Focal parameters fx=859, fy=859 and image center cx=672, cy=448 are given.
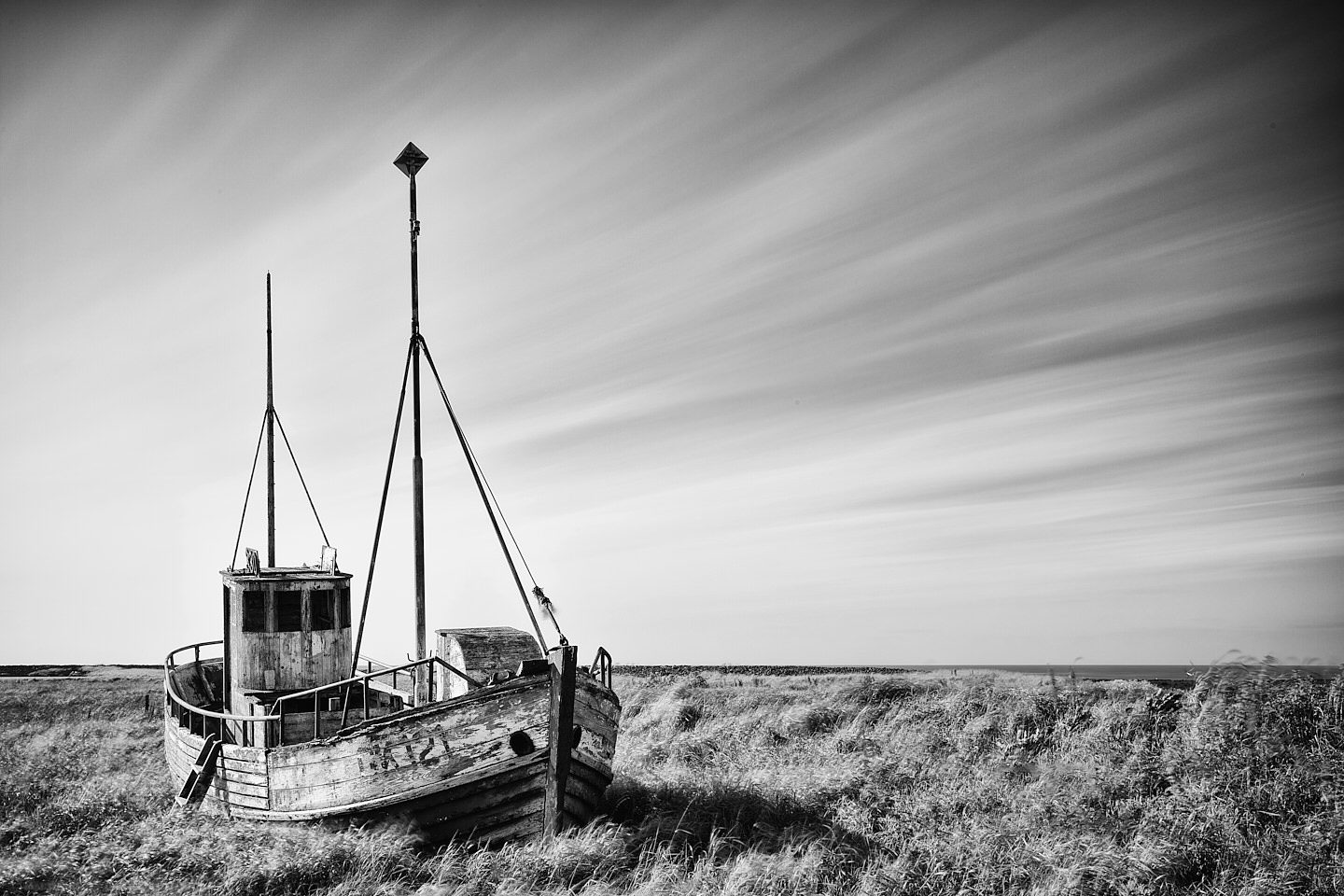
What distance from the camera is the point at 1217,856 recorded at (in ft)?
33.2

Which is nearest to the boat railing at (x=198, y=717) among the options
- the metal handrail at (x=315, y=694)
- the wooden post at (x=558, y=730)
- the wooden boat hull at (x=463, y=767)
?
the metal handrail at (x=315, y=694)

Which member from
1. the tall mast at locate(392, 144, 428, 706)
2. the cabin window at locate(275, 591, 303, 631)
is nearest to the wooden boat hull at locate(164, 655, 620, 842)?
the tall mast at locate(392, 144, 428, 706)

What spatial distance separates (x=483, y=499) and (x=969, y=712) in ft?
39.7

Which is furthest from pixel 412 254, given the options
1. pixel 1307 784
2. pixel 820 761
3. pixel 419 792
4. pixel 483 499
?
pixel 1307 784

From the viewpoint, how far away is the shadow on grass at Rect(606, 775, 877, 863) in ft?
35.2

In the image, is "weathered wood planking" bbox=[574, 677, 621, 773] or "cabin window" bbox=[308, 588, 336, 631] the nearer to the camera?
"weathered wood planking" bbox=[574, 677, 621, 773]

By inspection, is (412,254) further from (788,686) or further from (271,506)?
(788,686)

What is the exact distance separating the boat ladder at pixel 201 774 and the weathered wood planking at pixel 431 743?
3257 millimetres

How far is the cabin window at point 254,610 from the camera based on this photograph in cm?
1523

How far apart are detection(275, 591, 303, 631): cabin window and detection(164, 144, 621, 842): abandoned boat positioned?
2cm

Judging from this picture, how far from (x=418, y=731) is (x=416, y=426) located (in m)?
5.73

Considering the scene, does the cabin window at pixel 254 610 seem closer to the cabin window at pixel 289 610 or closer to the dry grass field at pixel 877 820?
the cabin window at pixel 289 610

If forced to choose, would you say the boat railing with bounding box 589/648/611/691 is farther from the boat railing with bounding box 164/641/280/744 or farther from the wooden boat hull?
the boat railing with bounding box 164/641/280/744

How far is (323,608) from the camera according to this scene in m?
15.8
